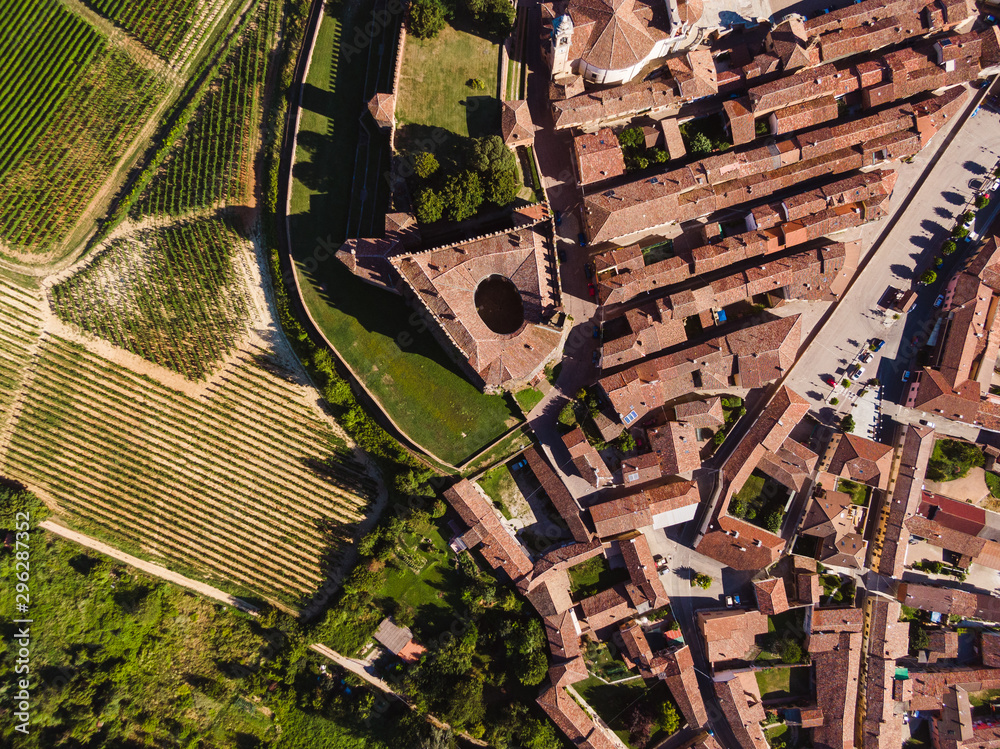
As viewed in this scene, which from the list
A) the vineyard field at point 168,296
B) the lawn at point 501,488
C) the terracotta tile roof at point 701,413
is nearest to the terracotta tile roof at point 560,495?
the lawn at point 501,488

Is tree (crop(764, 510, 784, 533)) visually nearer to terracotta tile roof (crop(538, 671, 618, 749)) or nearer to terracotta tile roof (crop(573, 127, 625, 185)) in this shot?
terracotta tile roof (crop(538, 671, 618, 749))

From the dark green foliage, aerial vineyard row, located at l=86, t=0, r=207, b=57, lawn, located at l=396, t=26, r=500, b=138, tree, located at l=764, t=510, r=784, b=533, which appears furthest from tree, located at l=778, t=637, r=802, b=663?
aerial vineyard row, located at l=86, t=0, r=207, b=57

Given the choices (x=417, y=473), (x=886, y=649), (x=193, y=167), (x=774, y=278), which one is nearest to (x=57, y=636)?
(x=417, y=473)

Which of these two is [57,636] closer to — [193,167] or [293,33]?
[193,167]

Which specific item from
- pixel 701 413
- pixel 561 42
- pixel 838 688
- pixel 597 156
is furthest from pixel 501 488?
pixel 561 42

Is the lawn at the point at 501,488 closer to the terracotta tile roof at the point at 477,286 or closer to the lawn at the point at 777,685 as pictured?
the terracotta tile roof at the point at 477,286

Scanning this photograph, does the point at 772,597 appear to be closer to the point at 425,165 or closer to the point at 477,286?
the point at 477,286

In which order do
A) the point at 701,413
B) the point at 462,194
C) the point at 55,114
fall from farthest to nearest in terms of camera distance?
1. the point at 55,114
2. the point at 701,413
3. the point at 462,194
